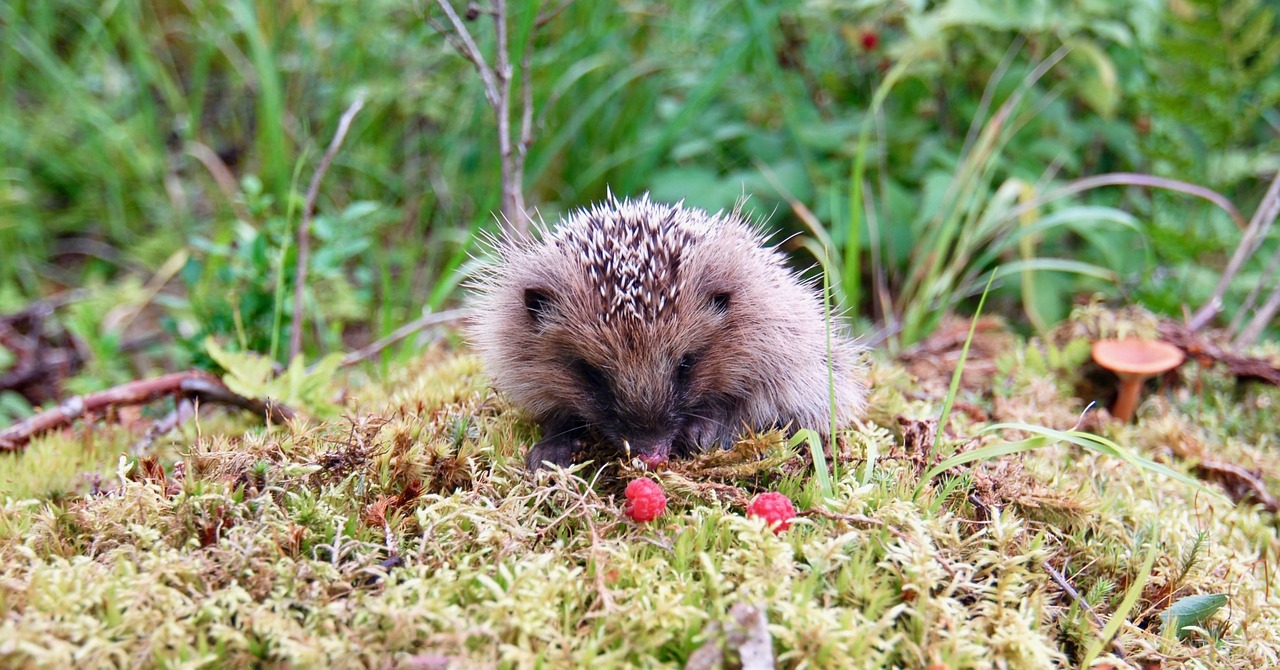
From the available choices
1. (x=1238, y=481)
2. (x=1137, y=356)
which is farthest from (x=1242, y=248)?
(x=1238, y=481)

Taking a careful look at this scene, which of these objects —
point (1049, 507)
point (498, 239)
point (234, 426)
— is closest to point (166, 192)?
point (234, 426)

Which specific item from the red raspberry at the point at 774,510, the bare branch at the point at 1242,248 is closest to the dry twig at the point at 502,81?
the red raspberry at the point at 774,510

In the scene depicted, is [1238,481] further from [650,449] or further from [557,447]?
[557,447]

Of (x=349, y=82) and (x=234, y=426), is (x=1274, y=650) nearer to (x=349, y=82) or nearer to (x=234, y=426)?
(x=234, y=426)

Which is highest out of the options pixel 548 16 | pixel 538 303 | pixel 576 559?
pixel 548 16

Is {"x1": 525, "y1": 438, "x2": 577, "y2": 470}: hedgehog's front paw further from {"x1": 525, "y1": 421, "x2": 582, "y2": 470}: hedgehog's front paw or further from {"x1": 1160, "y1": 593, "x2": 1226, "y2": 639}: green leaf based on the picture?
{"x1": 1160, "y1": 593, "x2": 1226, "y2": 639}: green leaf

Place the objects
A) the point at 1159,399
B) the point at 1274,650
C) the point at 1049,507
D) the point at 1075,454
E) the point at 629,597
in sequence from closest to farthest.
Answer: the point at 629,597 → the point at 1274,650 → the point at 1049,507 → the point at 1075,454 → the point at 1159,399
